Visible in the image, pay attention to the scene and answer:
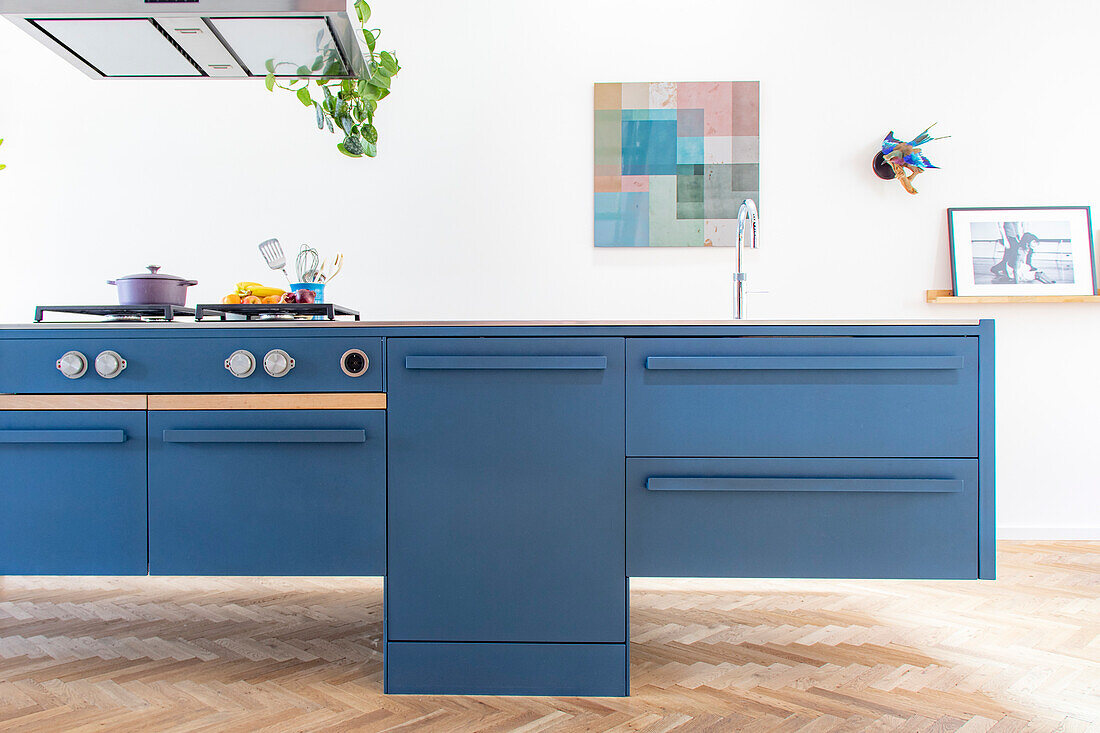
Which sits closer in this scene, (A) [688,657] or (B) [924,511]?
(B) [924,511]

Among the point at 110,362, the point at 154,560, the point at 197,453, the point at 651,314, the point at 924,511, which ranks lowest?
the point at 154,560

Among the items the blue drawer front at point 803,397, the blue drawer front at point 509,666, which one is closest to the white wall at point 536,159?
the blue drawer front at point 803,397

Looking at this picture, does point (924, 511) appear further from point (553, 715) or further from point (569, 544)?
point (553, 715)

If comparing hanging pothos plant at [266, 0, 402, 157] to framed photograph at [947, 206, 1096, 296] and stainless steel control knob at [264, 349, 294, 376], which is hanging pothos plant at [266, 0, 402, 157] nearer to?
stainless steel control knob at [264, 349, 294, 376]

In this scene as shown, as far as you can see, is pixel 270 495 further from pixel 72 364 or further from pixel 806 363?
pixel 806 363

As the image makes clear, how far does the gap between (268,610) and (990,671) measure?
1945 millimetres

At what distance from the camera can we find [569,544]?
58.6 inches

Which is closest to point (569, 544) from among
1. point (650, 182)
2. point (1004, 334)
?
point (650, 182)

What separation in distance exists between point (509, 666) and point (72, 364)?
1.16 m

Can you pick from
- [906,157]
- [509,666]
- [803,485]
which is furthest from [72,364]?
[906,157]

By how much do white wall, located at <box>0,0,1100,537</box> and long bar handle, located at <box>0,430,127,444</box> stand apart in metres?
1.21

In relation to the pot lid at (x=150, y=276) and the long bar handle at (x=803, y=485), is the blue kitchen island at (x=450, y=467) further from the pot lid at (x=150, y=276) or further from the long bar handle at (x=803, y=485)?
the pot lid at (x=150, y=276)

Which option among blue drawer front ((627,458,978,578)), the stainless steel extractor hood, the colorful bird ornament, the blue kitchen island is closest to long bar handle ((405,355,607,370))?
the blue kitchen island

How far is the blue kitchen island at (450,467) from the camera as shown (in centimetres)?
146
